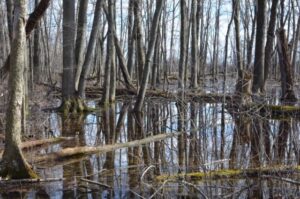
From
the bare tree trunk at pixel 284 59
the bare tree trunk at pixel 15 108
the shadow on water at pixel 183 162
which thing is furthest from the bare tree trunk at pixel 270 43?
the bare tree trunk at pixel 15 108

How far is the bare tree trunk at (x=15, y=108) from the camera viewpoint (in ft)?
24.8

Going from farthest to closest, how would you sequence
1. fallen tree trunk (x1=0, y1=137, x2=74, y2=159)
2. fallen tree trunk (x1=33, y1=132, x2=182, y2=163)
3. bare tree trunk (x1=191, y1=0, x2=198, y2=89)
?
bare tree trunk (x1=191, y1=0, x2=198, y2=89), fallen tree trunk (x1=0, y1=137, x2=74, y2=159), fallen tree trunk (x1=33, y1=132, x2=182, y2=163)

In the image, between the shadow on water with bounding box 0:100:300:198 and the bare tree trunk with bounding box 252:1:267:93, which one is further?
the bare tree trunk with bounding box 252:1:267:93

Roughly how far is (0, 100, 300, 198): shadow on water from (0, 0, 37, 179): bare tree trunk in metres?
0.38

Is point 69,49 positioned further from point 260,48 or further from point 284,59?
point 284,59

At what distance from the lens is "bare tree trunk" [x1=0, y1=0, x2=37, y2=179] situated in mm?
7574

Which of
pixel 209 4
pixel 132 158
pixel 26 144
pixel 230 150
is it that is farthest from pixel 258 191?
pixel 209 4

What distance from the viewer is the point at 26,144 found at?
1016 centimetres

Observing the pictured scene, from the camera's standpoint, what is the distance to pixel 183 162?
8.34 m

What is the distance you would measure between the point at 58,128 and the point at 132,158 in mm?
4690

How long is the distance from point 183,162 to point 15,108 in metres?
2.90

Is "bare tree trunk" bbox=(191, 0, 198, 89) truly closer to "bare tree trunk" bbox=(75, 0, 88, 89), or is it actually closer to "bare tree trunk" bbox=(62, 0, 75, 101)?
"bare tree trunk" bbox=(75, 0, 88, 89)

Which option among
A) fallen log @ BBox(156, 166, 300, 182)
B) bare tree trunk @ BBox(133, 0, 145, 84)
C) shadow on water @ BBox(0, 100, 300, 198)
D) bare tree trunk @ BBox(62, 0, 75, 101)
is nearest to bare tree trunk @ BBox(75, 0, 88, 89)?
bare tree trunk @ BBox(62, 0, 75, 101)

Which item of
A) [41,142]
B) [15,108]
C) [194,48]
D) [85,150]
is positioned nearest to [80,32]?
[194,48]
